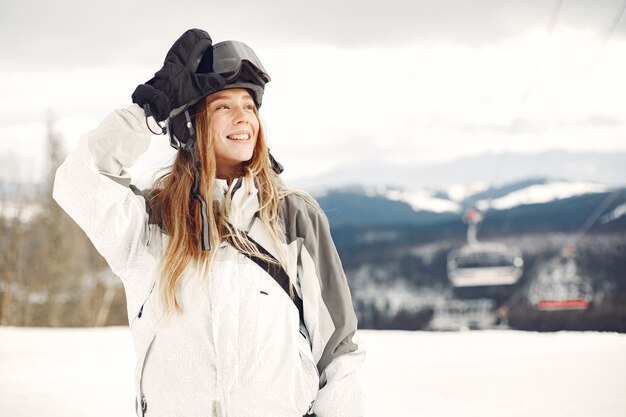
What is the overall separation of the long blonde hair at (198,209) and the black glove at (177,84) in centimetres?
11

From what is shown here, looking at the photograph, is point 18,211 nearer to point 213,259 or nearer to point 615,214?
point 213,259

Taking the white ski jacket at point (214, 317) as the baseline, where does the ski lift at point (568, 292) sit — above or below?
below

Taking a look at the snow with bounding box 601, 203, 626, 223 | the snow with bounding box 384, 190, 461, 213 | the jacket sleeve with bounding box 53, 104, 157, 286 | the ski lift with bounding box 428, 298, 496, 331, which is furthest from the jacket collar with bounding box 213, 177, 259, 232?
the snow with bounding box 384, 190, 461, 213

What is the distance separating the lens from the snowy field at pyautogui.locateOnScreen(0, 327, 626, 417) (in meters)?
4.17

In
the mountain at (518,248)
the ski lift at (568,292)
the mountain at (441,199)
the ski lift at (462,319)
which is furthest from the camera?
the mountain at (441,199)

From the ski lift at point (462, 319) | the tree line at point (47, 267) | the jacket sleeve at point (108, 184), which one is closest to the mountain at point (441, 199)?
the ski lift at point (462, 319)

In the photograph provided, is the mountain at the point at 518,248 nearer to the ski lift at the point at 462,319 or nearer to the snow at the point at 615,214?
the snow at the point at 615,214

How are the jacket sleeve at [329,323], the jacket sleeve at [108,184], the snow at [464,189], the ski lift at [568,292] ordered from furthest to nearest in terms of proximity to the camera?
1. the snow at [464,189]
2. the ski lift at [568,292]
3. the jacket sleeve at [329,323]
4. the jacket sleeve at [108,184]

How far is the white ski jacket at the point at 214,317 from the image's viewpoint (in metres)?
1.73

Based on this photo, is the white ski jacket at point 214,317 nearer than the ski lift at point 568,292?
Yes

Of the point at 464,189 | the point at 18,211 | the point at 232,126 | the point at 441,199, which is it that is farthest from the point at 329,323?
the point at 464,189

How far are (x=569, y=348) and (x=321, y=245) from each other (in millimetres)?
4494

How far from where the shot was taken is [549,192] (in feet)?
398

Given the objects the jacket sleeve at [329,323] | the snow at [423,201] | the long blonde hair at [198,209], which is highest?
the long blonde hair at [198,209]
